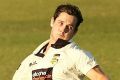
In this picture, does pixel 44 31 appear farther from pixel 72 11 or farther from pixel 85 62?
pixel 85 62

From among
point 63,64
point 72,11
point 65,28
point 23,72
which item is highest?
point 72,11

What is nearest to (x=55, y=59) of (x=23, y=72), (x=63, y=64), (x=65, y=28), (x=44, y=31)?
(x=63, y=64)

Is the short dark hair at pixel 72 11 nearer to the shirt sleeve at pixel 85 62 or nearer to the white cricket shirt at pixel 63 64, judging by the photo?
the white cricket shirt at pixel 63 64

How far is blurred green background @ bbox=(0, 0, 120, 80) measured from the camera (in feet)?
57.6

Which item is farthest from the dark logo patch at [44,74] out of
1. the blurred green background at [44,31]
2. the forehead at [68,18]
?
the blurred green background at [44,31]

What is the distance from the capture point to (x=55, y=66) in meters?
4.86

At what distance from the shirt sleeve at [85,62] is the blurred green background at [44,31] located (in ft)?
32.8

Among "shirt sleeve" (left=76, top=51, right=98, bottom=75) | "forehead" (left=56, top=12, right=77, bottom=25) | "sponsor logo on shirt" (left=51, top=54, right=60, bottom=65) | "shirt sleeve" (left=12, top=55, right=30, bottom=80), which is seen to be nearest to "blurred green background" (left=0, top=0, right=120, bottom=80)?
"shirt sleeve" (left=12, top=55, right=30, bottom=80)

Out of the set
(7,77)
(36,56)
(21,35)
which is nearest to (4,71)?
(7,77)

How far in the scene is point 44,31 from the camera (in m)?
24.5

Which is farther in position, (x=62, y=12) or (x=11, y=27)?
(x=11, y=27)

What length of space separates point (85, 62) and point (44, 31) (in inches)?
779

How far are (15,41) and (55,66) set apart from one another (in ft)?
56.1

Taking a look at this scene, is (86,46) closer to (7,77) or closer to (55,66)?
(7,77)
